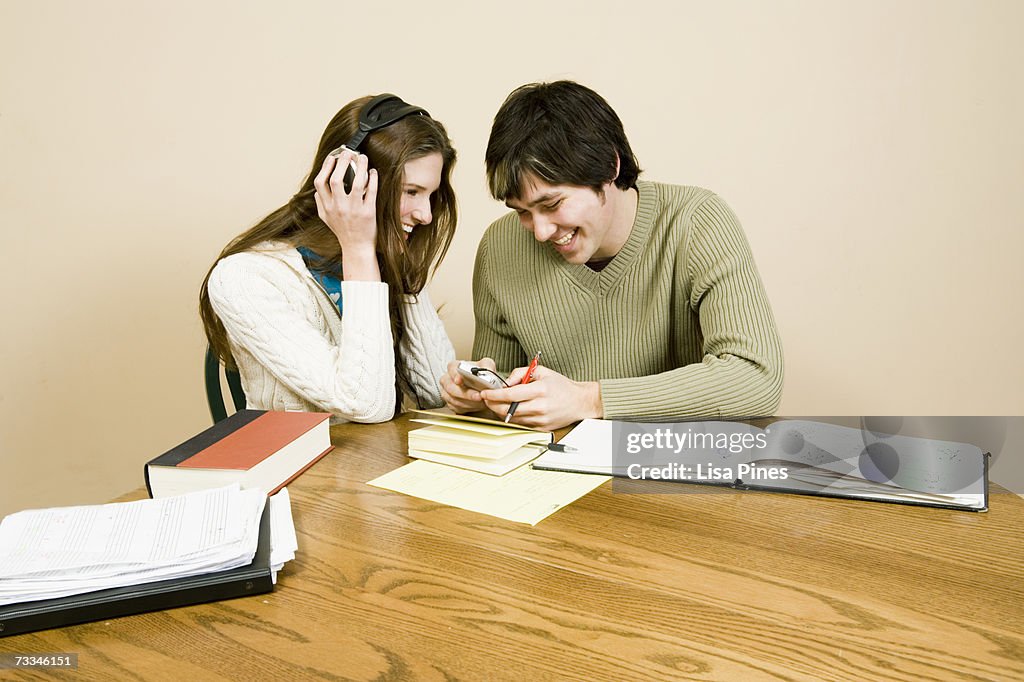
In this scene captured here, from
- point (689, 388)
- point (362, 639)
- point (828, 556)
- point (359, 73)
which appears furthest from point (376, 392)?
point (359, 73)

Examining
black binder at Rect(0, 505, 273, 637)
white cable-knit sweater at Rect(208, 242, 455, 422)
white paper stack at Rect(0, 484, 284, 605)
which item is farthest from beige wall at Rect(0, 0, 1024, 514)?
black binder at Rect(0, 505, 273, 637)

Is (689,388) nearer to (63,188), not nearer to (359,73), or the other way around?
(359,73)

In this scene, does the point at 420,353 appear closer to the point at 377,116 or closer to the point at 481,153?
the point at 377,116

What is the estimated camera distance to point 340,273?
5.43 ft

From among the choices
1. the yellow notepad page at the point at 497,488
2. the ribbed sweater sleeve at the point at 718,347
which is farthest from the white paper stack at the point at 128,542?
the ribbed sweater sleeve at the point at 718,347

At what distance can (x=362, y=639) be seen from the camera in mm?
714

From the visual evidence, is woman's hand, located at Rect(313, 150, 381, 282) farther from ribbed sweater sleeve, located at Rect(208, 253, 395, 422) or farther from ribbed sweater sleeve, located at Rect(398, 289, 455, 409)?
ribbed sweater sleeve, located at Rect(398, 289, 455, 409)

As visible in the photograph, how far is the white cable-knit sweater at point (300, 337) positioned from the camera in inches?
55.8

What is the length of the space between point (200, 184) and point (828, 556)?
6.51 ft

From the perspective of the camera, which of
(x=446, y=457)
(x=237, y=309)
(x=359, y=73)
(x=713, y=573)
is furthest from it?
(x=359, y=73)

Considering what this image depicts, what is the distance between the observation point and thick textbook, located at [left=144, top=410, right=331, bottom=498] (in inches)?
40.1

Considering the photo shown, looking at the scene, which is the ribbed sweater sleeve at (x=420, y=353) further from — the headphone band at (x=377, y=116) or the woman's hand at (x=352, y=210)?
the headphone band at (x=377, y=116)

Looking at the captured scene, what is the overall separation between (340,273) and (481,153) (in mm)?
745

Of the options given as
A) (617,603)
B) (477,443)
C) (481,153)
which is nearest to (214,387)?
(477,443)
